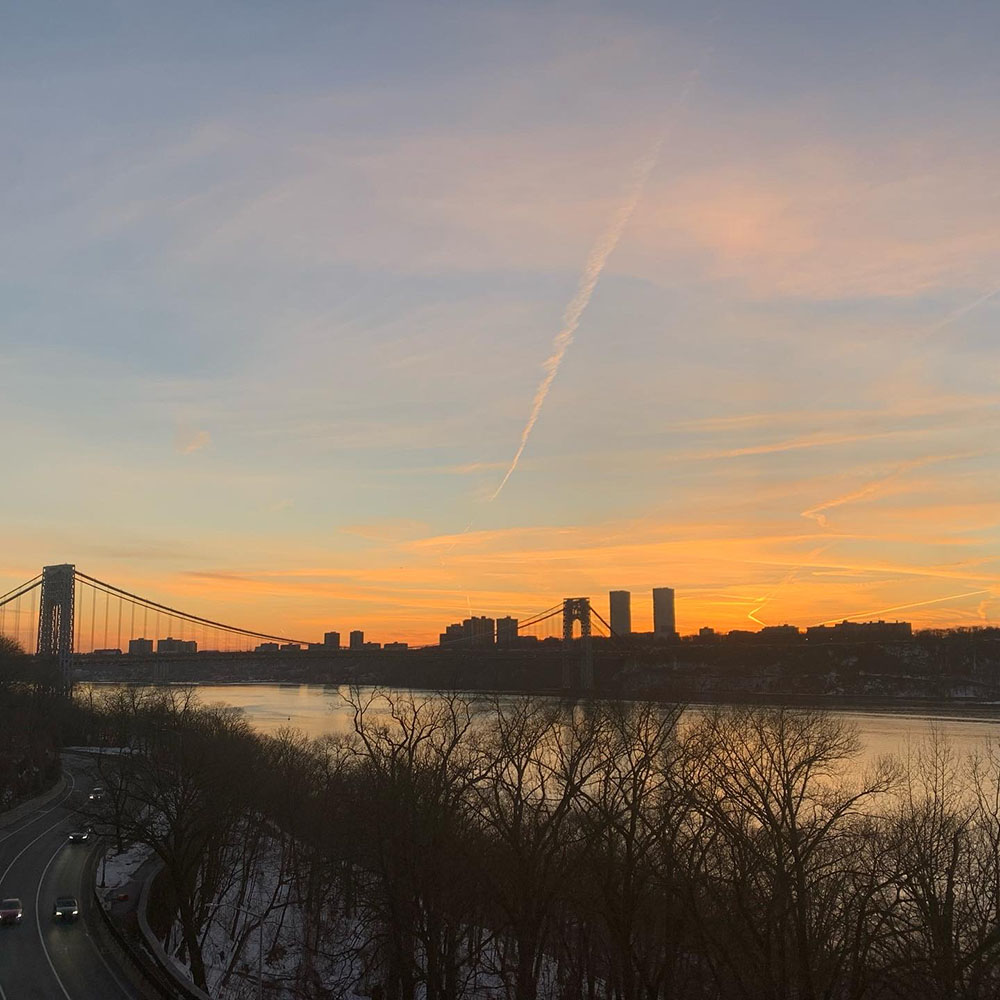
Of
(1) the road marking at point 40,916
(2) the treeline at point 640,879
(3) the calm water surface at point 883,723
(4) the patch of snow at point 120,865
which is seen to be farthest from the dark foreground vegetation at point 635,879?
(3) the calm water surface at point 883,723

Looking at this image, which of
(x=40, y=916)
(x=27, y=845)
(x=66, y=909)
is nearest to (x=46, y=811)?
(x=27, y=845)

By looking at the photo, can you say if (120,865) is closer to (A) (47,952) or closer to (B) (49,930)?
(B) (49,930)

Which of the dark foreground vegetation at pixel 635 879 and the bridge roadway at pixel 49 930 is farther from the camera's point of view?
the bridge roadway at pixel 49 930

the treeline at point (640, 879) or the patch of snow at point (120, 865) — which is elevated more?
the treeline at point (640, 879)

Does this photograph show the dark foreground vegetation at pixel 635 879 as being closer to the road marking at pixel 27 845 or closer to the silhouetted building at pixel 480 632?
the road marking at pixel 27 845

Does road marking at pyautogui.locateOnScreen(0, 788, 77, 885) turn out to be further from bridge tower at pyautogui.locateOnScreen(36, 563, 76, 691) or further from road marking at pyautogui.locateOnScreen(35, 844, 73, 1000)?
bridge tower at pyautogui.locateOnScreen(36, 563, 76, 691)

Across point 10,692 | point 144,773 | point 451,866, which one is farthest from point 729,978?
point 10,692

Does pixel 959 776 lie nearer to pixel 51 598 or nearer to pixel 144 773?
pixel 144 773
